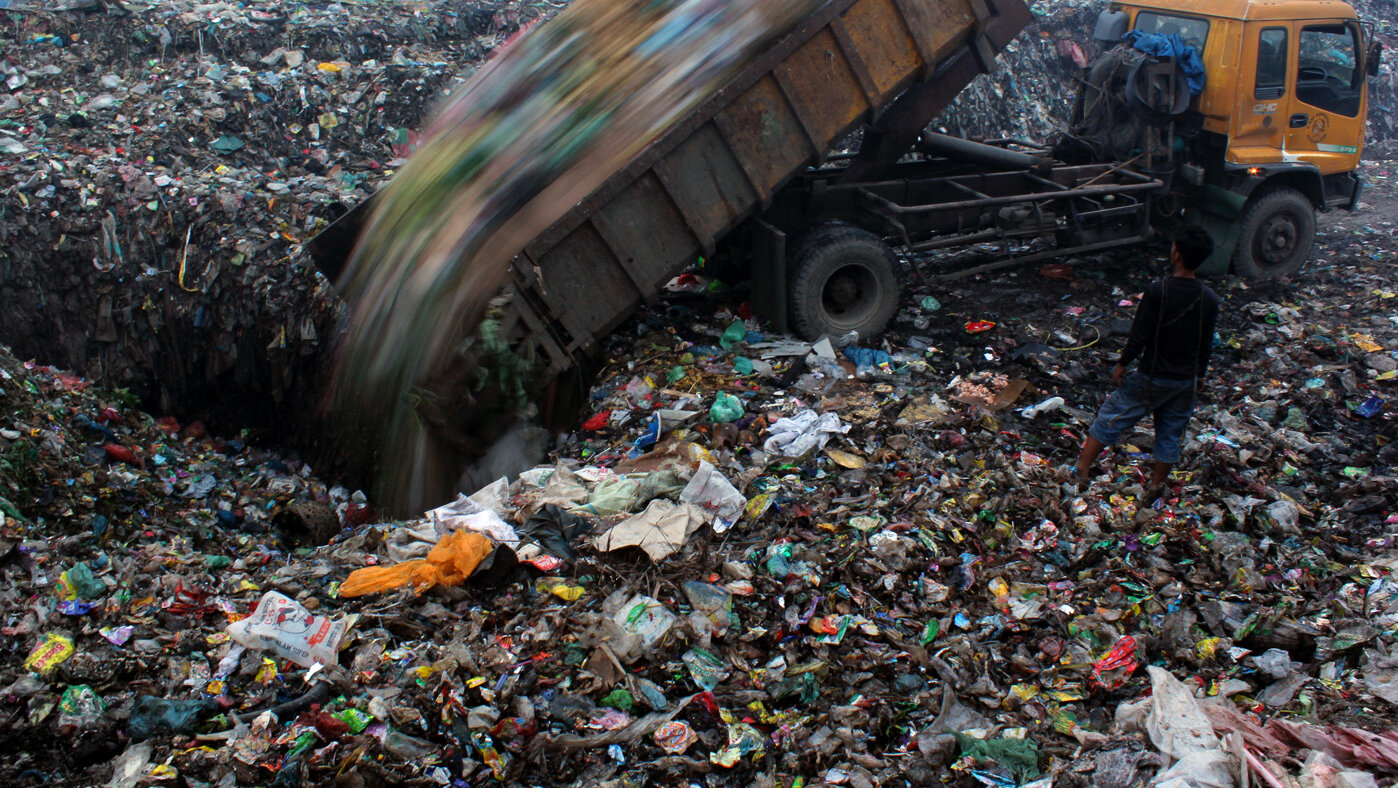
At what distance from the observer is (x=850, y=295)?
6410 mm

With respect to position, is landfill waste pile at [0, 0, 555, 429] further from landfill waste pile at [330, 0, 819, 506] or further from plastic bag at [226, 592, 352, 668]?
plastic bag at [226, 592, 352, 668]

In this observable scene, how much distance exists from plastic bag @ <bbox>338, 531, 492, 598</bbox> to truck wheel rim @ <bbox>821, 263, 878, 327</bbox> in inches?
130

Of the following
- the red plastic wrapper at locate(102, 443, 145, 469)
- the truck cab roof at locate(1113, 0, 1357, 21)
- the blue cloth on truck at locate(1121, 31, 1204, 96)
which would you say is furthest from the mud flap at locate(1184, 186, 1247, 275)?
the red plastic wrapper at locate(102, 443, 145, 469)

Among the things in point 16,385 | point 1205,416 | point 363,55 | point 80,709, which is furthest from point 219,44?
point 1205,416

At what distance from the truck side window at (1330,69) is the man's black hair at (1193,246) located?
12.9 ft

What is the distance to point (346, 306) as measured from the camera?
237 inches

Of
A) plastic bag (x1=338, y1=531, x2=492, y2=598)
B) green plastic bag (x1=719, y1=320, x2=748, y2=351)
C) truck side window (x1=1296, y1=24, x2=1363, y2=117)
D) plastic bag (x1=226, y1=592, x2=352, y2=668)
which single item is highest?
plastic bag (x1=226, y1=592, x2=352, y2=668)

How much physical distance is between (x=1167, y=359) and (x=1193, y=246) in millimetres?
560

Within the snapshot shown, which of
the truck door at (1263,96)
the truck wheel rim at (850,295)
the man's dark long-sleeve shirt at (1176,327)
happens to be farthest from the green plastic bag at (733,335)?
the truck door at (1263,96)

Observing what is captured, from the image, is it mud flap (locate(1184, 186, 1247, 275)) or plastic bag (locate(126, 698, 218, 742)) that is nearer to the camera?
plastic bag (locate(126, 698, 218, 742))

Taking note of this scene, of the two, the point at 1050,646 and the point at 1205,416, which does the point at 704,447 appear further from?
the point at 1205,416

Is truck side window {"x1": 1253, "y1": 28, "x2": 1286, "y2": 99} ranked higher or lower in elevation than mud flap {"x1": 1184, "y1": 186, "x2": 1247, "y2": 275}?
higher

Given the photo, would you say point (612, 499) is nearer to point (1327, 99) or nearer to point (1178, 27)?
point (1178, 27)

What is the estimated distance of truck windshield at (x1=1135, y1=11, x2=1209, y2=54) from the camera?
684cm
